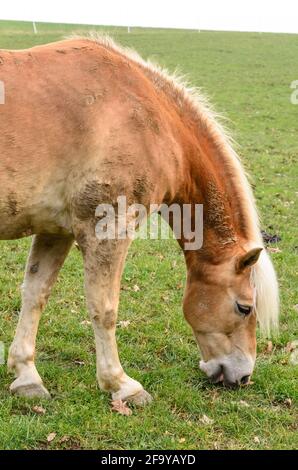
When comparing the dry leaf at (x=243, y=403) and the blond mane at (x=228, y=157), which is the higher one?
the blond mane at (x=228, y=157)

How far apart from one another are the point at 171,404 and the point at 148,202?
5.32ft

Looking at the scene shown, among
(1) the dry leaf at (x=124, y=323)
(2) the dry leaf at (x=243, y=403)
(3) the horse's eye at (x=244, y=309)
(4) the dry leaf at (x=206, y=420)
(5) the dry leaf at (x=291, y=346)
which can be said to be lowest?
(4) the dry leaf at (x=206, y=420)

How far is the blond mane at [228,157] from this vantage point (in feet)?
15.9

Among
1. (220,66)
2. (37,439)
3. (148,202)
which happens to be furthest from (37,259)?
(220,66)

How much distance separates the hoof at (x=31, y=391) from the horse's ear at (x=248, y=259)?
1.81 metres

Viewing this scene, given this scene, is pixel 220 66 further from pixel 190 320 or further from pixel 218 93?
pixel 190 320

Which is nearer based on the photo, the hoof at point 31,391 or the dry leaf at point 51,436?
the dry leaf at point 51,436

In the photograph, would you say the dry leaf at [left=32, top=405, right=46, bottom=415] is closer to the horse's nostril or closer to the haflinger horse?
the haflinger horse

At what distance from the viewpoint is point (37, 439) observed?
4.22 meters

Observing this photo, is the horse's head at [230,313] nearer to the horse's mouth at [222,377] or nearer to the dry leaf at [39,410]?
the horse's mouth at [222,377]

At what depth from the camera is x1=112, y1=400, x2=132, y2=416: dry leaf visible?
15.0 feet

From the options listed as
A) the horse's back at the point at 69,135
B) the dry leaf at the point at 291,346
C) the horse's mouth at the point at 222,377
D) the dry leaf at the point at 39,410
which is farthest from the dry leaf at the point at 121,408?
the dry leaf at the point at 291,346

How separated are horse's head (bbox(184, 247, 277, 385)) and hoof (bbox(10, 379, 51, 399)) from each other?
133 centimetres

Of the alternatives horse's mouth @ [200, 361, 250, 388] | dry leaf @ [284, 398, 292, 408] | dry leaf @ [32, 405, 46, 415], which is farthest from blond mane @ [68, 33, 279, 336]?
dry leaf @ [32, 405, 46, 415]
